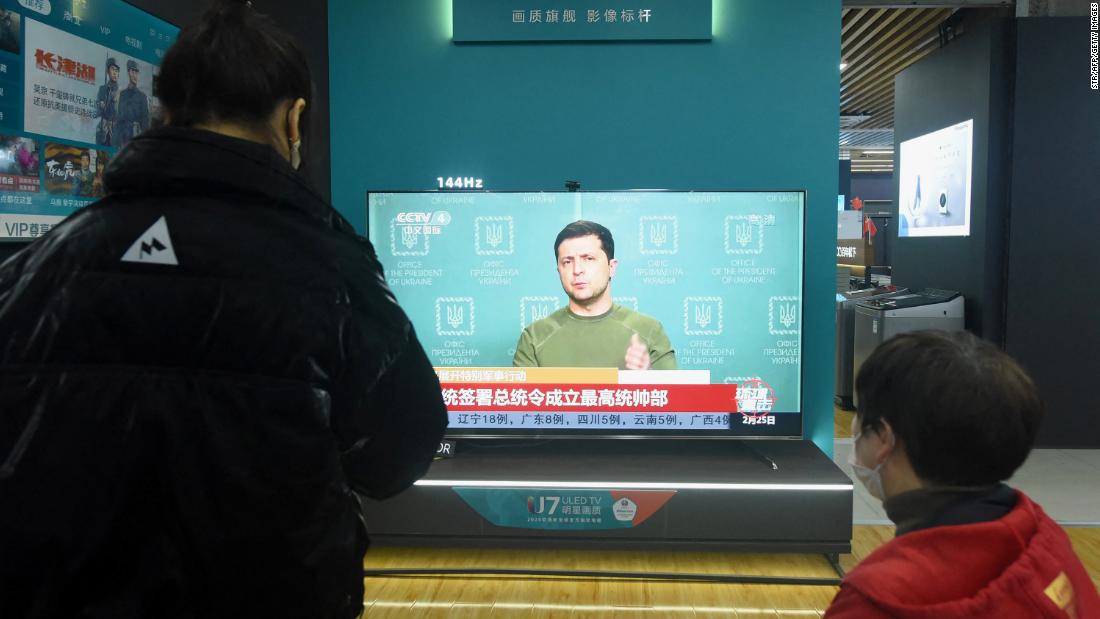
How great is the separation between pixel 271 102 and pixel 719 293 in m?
2.09

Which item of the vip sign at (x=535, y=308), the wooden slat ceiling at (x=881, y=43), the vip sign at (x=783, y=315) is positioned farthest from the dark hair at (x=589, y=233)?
the wooden slat ceiling at (x=881, y=43)

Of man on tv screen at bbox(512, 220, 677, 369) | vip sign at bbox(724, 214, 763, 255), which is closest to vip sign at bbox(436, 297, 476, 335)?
man on tv screen at bbox(512, 220, 677, 369)

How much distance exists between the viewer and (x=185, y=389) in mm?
906

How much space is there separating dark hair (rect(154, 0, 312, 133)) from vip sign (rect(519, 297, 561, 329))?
188 centimetres

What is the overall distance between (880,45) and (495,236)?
4.61 meters

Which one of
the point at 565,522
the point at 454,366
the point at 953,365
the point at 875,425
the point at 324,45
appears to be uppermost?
the point at 324,45

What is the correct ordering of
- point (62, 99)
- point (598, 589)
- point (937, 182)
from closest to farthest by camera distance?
point (62, 99)
point (598, 589)
point (937, 182)

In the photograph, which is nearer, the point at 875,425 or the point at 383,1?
the point at 875,425

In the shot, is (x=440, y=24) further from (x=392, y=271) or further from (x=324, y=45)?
(x=392, y=271)

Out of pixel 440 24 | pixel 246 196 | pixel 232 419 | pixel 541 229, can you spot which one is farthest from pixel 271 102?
pixel 440 24

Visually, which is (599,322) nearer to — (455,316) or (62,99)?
(455,316)

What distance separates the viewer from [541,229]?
114 inches

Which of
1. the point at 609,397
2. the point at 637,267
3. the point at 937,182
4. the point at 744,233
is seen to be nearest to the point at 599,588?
the point at 609,397

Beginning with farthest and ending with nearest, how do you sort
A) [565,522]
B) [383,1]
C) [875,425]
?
[383,1] < [565,522] < [875,425]
